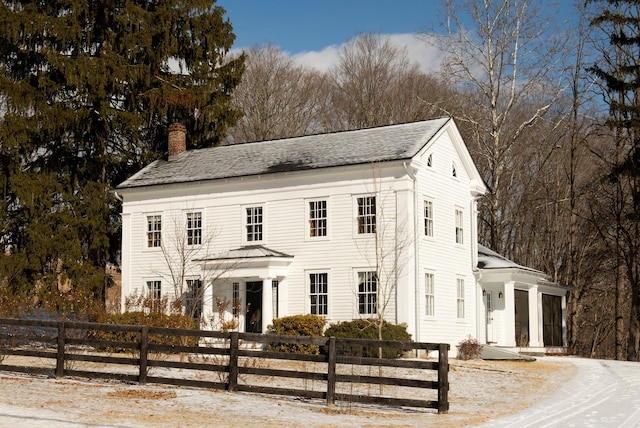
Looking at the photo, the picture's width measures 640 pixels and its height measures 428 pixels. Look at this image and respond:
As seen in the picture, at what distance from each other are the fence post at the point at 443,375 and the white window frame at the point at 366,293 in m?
12.8

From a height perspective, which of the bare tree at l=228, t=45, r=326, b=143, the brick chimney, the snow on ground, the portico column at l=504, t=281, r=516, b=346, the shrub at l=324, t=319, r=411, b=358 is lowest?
the snow on ground

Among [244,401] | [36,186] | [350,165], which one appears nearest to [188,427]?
[244,401]

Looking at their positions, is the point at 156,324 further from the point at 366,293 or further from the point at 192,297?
the point at 192,297

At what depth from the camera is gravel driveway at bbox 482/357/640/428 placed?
1412 centimetres

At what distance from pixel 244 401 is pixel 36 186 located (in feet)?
72.4

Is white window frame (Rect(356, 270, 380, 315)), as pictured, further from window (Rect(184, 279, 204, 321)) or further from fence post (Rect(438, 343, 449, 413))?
fence post (Rect(438, 343, 449, 413))

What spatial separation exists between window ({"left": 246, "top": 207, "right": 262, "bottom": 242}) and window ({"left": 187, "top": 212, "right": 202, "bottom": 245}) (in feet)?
7.40

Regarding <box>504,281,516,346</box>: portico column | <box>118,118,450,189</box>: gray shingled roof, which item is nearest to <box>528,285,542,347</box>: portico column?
<box>504,281,516,346</box>: portico column

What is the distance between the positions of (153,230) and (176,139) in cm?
516

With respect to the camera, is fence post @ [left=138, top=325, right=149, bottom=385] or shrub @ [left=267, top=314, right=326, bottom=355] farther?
shrub @ [left=267, top=314, right=326, bottom=355]

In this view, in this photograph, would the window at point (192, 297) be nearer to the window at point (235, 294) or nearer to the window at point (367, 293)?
the window at point (235, 294)

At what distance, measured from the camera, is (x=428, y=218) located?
98.0 feet


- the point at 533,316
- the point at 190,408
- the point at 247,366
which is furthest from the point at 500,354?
the point at 190,408

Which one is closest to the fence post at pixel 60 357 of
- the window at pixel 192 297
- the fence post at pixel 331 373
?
the fence post at pixel 331 373
